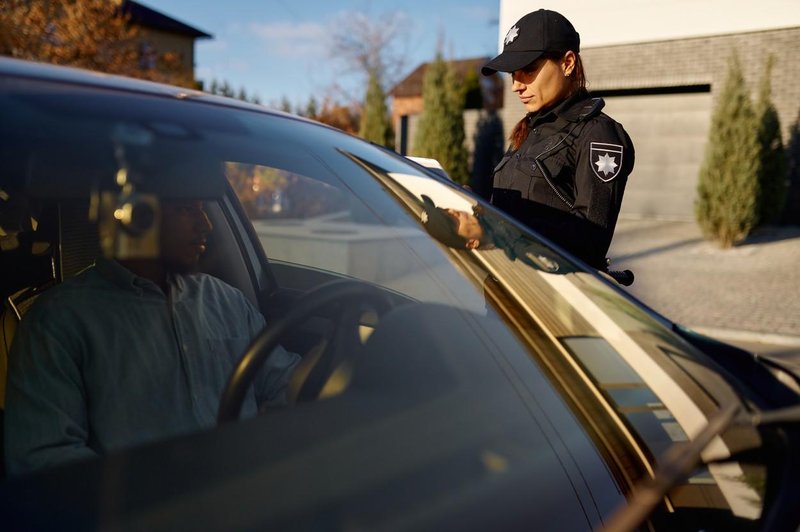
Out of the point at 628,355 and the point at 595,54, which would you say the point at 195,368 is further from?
the point at 595,54

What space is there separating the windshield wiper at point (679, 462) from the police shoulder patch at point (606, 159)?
1.16 meters

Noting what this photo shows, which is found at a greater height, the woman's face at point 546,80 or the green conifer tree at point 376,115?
the green conifer tree at point 376,115

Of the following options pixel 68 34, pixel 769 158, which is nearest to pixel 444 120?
pixel 769 158

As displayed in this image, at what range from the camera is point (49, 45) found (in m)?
10.5

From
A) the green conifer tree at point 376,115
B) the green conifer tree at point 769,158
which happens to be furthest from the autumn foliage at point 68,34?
the green conifer tree at point 769,158

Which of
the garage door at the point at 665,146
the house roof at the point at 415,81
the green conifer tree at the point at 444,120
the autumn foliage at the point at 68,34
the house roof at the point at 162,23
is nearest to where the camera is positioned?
the autumn foliage at the point at 68,34

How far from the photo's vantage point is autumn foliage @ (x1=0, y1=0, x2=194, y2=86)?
9766 mm

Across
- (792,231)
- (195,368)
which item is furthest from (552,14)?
(792,231)

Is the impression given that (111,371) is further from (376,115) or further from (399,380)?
(376,115)

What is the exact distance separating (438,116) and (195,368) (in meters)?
14.6

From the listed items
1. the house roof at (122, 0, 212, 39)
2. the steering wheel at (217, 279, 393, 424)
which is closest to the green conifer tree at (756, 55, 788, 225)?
the steering wheel at (217, 279, 393, 424)

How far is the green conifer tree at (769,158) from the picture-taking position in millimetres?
10734

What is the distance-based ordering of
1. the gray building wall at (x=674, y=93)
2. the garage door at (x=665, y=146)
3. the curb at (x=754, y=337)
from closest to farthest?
the curb at (x=754, y=337), the gray building wall at (x=674, y=93), the garage door at (x=665, y=146)

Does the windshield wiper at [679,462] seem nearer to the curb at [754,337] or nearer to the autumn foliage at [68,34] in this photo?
the curb at [754,337]
